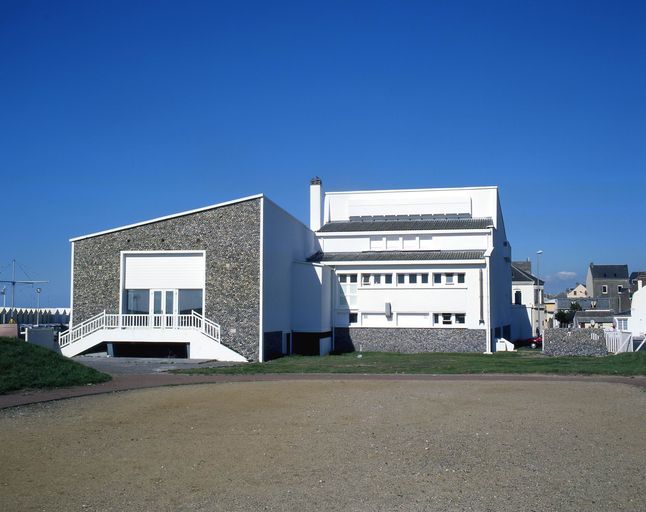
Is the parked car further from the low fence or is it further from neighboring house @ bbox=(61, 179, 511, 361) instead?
the low fence

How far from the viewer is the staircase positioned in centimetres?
3644

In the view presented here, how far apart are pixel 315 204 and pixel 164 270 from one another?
1789 centimetres

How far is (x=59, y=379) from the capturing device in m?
23.1

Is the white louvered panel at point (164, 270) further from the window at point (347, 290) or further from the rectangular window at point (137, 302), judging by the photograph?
the window at point (347, 290)

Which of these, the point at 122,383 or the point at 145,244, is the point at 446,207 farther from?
the point at 122,383

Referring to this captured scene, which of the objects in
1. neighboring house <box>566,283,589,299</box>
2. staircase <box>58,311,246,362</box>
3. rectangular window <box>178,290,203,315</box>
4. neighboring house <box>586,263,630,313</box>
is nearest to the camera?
staircase <box>58,311,246,362</box>

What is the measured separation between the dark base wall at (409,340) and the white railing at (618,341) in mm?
6682

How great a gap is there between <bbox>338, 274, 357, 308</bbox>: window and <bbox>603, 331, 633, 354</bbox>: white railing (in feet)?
47.6

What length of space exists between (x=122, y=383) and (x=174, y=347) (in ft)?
45.4

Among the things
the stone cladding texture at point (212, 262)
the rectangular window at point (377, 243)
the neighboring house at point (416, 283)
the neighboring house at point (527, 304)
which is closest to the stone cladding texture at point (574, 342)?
the neighboring house at point (416, 283)

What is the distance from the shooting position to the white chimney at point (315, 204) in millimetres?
53469

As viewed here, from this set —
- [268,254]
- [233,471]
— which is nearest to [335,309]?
[268,254]

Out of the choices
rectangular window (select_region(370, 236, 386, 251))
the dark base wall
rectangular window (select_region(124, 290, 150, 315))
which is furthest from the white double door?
rectangular window (select_region(370, 236, 386, 251))

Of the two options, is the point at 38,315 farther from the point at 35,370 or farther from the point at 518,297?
the point at 35,370
